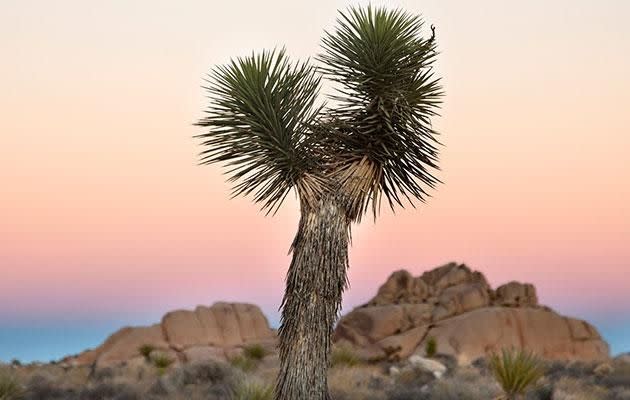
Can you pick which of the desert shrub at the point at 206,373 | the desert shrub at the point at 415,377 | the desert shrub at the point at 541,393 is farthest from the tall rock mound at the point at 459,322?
the desert shrub at the point at 541,393

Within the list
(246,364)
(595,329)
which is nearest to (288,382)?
(246,364)

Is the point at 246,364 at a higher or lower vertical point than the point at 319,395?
higher

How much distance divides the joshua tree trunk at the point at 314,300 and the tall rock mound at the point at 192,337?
24837mm

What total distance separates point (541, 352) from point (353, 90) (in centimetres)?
2737

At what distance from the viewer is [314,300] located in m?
13.4

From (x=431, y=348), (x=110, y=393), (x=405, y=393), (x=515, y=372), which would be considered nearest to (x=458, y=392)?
(x=405, y=393)

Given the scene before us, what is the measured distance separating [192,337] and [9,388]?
21.1 m

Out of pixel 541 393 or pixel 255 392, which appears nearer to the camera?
pixel 255 392

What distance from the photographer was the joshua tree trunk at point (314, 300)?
1336cm

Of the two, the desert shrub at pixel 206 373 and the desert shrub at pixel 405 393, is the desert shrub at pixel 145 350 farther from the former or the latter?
the desert shrub at pixel 405 393

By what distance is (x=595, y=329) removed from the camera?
42094 mm

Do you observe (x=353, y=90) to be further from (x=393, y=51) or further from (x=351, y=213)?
(x=351, y=213)

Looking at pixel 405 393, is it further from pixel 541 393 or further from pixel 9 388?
pixel 9 388

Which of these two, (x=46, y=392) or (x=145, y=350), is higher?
(x=145, y=350)
